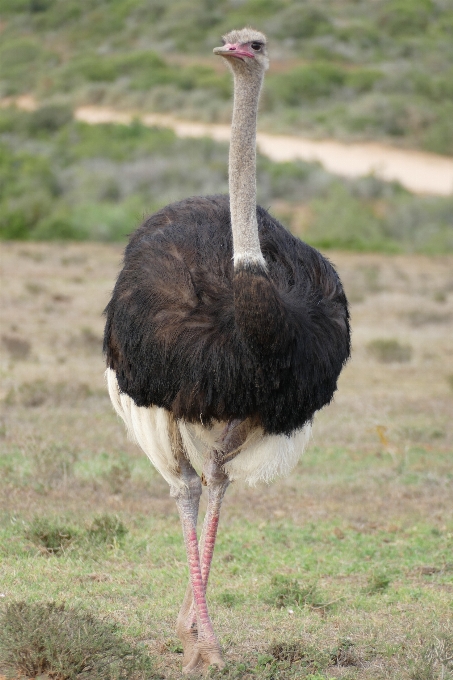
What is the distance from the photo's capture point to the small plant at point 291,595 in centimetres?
554

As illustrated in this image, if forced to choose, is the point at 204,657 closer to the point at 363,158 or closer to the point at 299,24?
the point at 363,158

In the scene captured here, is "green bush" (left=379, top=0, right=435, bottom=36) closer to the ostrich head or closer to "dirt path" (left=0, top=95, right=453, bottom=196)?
"dirt path" (left=0, top=95, right=453, bottom=196)

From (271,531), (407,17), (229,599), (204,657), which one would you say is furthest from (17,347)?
(407,17)

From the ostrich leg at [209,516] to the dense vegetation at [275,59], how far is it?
41311 mm

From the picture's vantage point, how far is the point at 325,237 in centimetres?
2781

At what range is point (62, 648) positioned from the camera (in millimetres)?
4258

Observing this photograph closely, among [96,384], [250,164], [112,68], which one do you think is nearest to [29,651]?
[250,164]

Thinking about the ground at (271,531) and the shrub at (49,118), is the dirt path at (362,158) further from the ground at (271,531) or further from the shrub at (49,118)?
the ground at (271,531)

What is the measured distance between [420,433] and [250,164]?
5499 millimetres

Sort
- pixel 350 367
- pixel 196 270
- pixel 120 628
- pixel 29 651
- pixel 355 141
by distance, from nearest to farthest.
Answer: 1. pixel 29 651
2. pixel 196 270
3. pixel 120 628
4. pixel 350 367
5. pixel 355 141

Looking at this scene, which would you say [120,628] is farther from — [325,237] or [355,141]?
[355,141]

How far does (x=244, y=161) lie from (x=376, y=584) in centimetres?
254

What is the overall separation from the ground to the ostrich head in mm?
2352

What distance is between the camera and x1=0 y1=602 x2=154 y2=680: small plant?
424 cm
